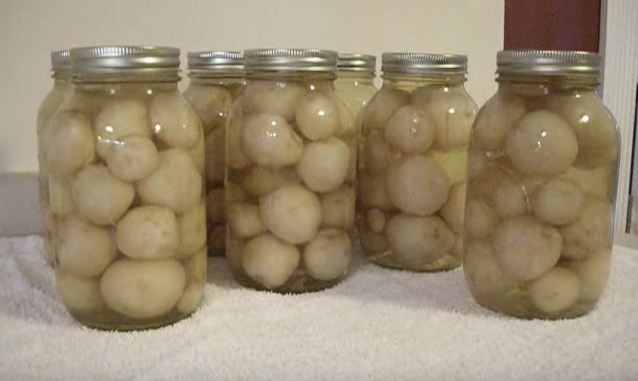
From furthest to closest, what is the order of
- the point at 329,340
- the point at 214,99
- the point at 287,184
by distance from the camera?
the point at 214,99, the point at 287,184, the point at 329,340

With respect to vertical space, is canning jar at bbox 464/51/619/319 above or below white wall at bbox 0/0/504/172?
below

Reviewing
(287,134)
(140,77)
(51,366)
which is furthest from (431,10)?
(51,366)

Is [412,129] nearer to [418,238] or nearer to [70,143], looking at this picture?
[418,238]

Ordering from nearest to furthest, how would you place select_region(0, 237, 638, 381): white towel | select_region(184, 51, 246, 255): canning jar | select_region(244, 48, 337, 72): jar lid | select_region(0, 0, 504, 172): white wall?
select_region(0, 237, 638, 381): white towel
select_region(244, 48, 337, 72): jar lid
select_region(184, 51, 246, 255): canning jar
select_region(0, 0, 504, 172): white wall

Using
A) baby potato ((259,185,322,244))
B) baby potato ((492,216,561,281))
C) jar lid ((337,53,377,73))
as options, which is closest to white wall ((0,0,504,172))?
jar lid ((337,53,377,73))

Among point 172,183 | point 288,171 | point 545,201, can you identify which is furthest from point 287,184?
point 545,201

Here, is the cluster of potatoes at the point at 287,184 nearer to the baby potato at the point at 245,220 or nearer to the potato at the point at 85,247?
the baby potato at the point at 245,220

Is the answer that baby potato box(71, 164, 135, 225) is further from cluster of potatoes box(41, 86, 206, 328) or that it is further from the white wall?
the white wall

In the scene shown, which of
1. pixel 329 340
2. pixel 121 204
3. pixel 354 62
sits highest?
pixel 354 62

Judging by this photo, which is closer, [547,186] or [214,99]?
[547,186]
